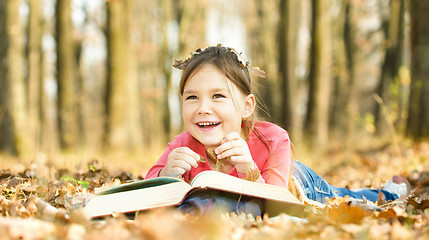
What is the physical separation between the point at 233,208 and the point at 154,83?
20700 millimetres

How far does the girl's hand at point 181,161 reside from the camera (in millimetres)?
2467

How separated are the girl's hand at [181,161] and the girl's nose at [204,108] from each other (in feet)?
0.94

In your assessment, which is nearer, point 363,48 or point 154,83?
point 363,48

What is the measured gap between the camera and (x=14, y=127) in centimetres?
875

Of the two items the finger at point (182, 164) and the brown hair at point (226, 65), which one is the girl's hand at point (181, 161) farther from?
the brown hair at point (226, 65)

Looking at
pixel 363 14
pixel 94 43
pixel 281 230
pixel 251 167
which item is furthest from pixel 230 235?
pixel 94 43

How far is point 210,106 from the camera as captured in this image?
268 cm

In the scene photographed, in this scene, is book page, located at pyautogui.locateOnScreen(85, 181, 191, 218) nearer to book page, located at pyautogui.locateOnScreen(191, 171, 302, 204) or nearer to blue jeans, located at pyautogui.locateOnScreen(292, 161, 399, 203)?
book page, located at pyautogui.locateOnScreen(191, 171, 302, 204)

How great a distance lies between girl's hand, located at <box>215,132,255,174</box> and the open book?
0.66 ft

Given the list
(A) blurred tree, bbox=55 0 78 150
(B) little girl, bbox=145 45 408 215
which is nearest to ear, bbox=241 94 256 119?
(B) little girl, bbox=145 45 408 215

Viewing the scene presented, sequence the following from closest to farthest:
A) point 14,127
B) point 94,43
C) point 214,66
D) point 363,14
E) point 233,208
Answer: point 233,208 < point 214,66 < point 14,127 < point 363,14 < point 94,43

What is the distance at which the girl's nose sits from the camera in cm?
265

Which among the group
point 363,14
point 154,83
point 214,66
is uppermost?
point 363,14

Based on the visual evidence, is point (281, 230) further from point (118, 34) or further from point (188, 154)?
point (118, 34)
